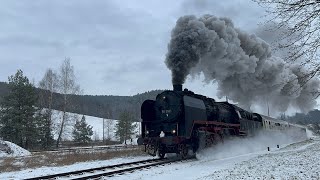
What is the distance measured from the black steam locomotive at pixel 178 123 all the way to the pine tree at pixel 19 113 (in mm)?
23734

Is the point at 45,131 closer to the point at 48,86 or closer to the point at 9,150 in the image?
the point at 48,86

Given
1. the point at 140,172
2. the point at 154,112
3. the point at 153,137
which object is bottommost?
the point at 140,172

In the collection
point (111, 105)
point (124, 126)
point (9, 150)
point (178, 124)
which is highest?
point (111, 105)

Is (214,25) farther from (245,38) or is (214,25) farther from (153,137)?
(153,137)

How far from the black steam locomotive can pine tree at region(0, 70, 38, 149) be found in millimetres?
23734

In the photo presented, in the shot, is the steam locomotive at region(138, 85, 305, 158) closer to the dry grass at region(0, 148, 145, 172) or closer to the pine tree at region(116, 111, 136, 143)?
the dry grass at region(0, 148, 145, 172)

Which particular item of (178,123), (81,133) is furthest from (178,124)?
(81,133)

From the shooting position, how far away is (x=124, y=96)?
19750 centimetres

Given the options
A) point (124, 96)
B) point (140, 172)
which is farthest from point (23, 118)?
point (124, 96)

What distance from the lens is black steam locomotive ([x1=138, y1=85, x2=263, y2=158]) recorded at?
19.5 meters

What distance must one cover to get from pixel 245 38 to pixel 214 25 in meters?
→ 5.59

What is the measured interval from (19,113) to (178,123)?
25.9 metres

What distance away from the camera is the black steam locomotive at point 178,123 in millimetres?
19500

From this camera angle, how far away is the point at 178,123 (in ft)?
64.6
